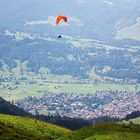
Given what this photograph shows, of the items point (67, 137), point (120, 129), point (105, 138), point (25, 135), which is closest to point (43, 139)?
point (25, 135)

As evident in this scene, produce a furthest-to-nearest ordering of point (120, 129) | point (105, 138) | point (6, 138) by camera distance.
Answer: point (120, 129)
point (6, 138)
point (105, 138)

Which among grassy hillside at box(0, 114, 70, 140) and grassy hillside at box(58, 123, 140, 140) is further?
grassy hillside at box(0, 114, 70, 140)

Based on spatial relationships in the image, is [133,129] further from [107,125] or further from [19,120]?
[19,120]

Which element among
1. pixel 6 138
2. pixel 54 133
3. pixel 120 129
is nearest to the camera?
pixel 6 138

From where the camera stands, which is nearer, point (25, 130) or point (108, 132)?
point (108, 132)

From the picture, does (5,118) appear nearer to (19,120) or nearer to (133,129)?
(19,120)

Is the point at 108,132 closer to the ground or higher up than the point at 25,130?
higher up

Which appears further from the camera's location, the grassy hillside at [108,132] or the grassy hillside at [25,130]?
the grassy hillside at [25,130]

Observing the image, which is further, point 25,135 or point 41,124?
point 41,124
